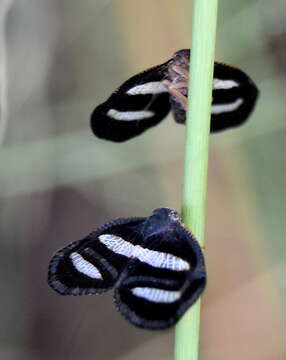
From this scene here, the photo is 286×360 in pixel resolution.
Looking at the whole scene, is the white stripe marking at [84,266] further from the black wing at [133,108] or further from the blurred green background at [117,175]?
the blurred green background at [117,175]

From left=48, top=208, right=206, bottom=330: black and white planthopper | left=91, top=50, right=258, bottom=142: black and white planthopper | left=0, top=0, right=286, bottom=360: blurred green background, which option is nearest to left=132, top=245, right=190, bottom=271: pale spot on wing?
left=48, top=208, right=206, bottom=330: black and white planthopper

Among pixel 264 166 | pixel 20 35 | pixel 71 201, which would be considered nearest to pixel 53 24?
pixel 20 35

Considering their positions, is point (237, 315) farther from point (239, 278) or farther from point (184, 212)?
point (184, 212)

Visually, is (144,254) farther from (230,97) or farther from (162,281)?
(230,97)

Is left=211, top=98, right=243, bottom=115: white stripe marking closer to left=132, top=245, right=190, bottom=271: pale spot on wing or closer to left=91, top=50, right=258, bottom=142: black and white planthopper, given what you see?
left=91, top=50, right=258, bottom=142: black and white planthopper

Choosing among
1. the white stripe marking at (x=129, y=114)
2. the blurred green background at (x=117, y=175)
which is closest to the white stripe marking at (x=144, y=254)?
the white stripe marking at (x=129, y=114)

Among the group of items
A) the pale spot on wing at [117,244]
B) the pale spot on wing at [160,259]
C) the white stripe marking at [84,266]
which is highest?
the pale spot on wing at [117,244]
